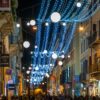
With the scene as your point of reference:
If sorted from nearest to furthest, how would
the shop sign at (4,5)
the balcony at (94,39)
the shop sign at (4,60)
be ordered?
the shop sign at (4,5), the shop sign at (4,60), the balcony at (94,39)

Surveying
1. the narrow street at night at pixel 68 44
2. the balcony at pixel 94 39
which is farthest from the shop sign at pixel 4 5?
the balcony at pixel 94 39

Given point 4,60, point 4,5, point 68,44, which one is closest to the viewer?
point 4,5

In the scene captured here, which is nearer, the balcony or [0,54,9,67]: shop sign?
[0,54,9,67]: shop sign

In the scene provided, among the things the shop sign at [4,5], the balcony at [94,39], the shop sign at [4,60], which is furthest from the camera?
the balcony at [94,39]

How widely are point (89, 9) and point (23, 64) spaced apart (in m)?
46.2

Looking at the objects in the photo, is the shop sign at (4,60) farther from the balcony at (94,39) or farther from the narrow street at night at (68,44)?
the balcony at (94,39)

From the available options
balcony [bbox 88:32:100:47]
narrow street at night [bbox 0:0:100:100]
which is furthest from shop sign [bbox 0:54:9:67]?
balcony [bbox 88:32:100:47]

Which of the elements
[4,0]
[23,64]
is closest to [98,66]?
[4,0]

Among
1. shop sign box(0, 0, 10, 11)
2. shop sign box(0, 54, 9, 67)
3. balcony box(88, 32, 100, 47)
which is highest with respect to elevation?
balcony box(88, 32, 100, 47)

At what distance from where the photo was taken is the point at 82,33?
61594mm

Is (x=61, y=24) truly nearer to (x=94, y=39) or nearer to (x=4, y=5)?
(x=94, y=39)

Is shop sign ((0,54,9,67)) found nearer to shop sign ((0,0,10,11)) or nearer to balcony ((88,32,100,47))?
shop sign ((0,0,10,11))

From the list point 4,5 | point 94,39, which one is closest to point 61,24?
point 94,39

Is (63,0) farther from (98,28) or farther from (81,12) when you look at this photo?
(81,12)
